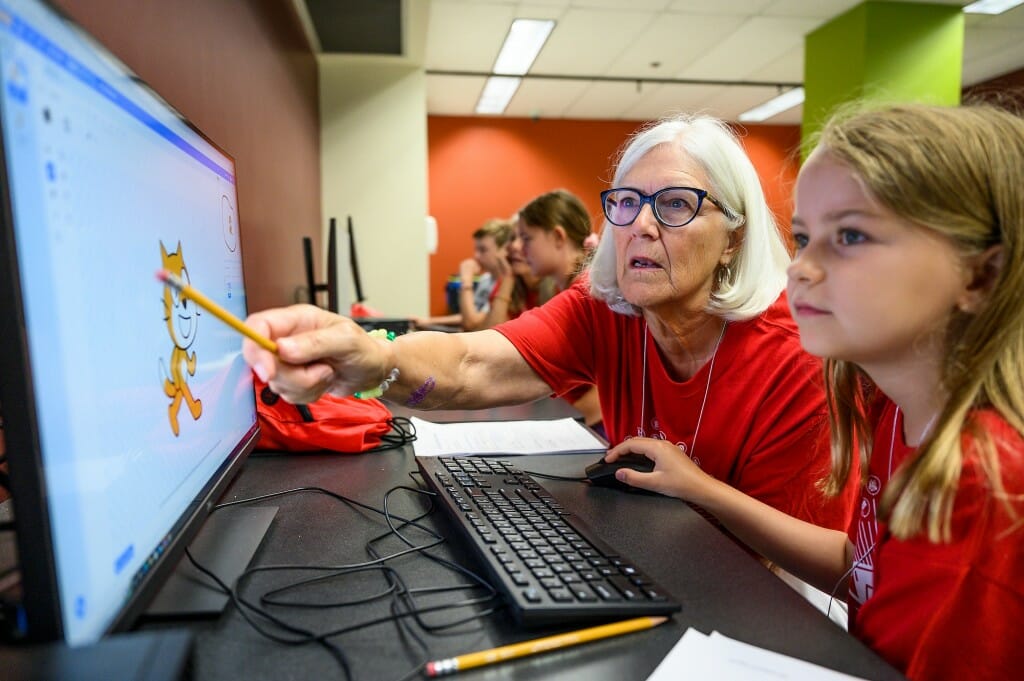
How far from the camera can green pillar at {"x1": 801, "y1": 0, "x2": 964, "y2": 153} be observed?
159 inches

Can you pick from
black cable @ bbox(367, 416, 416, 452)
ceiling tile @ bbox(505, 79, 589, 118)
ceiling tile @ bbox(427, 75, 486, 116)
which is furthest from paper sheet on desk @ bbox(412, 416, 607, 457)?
→ ceiling tile @ bbox(505, 79, 589, 118)

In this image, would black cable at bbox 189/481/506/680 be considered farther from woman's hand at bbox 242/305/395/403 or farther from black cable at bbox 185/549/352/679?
woman's hand at bbox 242/305/395/403

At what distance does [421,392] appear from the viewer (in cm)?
105

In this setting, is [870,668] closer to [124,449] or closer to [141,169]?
[124,449]

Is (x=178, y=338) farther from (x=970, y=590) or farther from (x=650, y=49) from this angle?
(x=650, y=49)

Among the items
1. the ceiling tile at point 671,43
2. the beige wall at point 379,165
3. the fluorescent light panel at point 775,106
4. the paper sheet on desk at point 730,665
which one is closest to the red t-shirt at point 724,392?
the paper sheet on desk at point 730,665

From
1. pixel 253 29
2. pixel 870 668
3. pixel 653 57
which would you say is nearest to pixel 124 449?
pixel 870 668

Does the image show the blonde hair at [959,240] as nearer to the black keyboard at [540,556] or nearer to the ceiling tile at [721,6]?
the black keyboard at [540,556]

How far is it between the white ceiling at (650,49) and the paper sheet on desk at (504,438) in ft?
8.15

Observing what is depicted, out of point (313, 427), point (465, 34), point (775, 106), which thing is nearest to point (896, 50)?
point (775, 106)

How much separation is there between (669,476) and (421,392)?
0.41 meters

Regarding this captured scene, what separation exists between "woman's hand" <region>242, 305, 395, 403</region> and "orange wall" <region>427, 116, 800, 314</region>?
6251 mm

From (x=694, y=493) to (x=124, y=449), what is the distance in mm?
681

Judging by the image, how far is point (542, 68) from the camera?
5.32 meters
